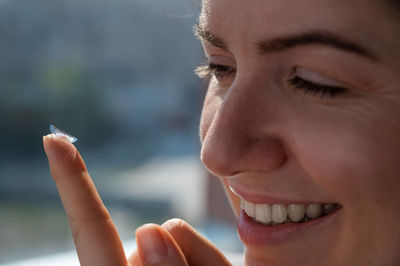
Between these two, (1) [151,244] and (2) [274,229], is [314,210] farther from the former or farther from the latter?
(1) [151,244]

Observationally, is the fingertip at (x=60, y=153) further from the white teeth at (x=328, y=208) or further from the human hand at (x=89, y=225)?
the white teeth at (x=328, y=208)

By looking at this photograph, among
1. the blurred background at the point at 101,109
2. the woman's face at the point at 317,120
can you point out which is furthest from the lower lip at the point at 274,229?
the blurred background at the point at 101,109

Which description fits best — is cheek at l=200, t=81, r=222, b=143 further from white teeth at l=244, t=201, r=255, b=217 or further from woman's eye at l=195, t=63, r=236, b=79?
white teeth at l=244, t=201, r=255, b=217

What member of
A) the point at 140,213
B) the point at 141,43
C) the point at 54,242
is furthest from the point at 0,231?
the point at 141,43

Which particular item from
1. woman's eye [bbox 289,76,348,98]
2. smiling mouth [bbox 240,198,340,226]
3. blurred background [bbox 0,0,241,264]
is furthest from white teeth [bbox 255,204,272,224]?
blurred background [bbox 0,0,241,264]

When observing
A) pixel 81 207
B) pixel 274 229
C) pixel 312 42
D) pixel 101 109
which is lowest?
pixel 274 229

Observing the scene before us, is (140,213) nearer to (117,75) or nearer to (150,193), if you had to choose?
(150,193)

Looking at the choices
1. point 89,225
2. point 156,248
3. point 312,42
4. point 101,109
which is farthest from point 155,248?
point 101,109
